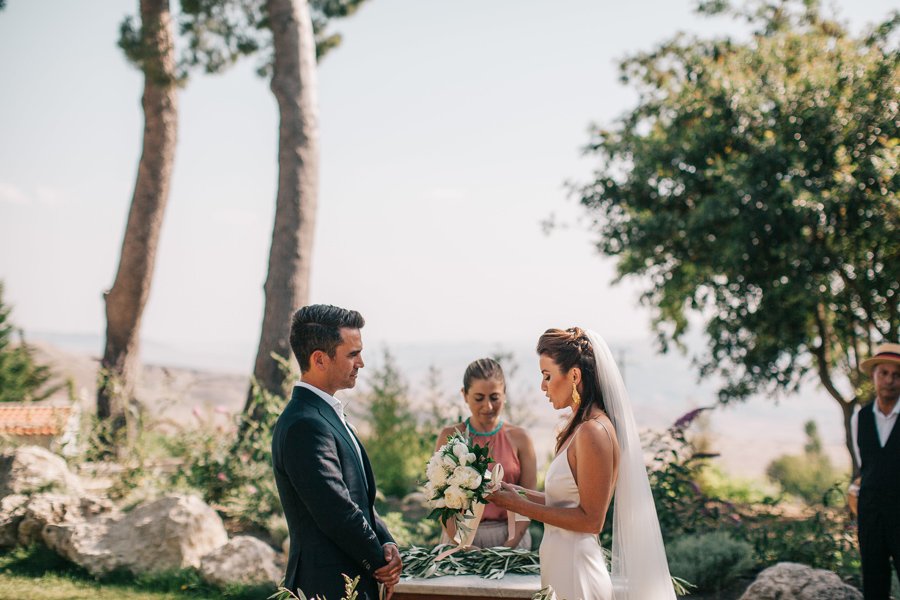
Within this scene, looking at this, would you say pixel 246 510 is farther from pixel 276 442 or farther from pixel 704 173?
pixel 704 173

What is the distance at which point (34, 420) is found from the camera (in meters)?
10.6

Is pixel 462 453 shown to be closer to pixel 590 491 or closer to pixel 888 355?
pixel 590 491

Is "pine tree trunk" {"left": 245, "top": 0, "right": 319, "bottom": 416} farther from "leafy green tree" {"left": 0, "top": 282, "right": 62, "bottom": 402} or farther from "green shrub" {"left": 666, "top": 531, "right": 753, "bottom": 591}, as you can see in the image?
"leafy green tree" {"left": 0, "top": 282, "right": 62, "bottom": 402}

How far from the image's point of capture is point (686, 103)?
1120 centimetres

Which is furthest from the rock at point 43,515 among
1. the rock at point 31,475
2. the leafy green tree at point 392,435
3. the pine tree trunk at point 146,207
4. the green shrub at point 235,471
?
A: the pine tree trunk at point 146,207

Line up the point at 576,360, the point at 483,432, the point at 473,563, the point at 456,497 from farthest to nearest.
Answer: the point at 483,432 < the point at 473,563 < the point at 576,360 < the point at 456,497

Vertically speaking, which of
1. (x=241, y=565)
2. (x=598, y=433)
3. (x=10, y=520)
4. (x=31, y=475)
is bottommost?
(x=241, y=565)

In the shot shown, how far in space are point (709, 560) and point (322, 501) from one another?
4252 millimetres

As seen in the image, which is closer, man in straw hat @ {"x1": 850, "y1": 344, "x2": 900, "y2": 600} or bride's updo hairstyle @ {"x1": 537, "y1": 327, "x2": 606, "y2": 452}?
bride's updo hairstyle @ {"x1": 537, "y1": 327, "x2": 606, "y2": 452}

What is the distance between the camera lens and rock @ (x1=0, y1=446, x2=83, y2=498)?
7.81 meters

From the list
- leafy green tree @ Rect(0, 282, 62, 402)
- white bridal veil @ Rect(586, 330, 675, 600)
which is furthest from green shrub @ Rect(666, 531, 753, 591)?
leafy green tree @ Rect(0, 282, 62, 402)

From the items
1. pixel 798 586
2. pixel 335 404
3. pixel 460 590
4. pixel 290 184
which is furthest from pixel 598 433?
pixel 290 184

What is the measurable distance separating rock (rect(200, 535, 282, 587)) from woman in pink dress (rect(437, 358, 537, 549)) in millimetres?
2613

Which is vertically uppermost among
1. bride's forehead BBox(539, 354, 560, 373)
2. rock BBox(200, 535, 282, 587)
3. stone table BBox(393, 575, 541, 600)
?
bride's forehead BBox(539, 354, 560, 373)
